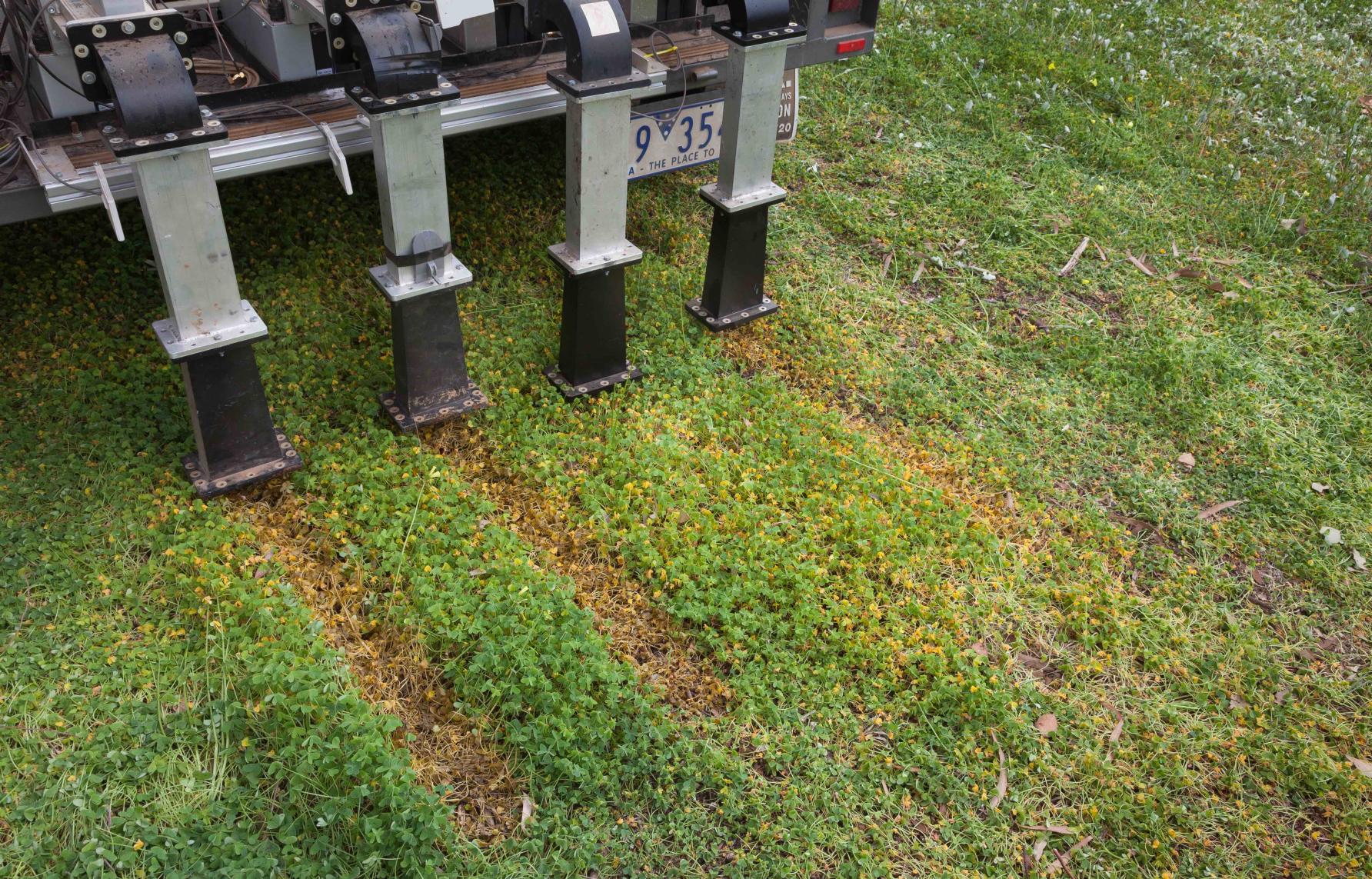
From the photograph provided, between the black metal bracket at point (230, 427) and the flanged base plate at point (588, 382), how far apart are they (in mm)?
1025

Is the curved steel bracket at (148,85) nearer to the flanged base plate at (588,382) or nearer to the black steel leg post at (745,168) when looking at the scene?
the flanged base plate at (588,382)

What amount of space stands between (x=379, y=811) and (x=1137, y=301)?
427 centimetres

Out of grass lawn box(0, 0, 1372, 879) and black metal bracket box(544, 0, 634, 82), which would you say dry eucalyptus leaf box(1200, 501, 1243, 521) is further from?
black metal bracket box(544, 0, 634, 82)

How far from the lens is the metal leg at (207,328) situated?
9.95ft

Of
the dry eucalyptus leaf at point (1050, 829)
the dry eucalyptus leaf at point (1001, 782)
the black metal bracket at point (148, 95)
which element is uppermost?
the black metal bracket at point (148, 95)

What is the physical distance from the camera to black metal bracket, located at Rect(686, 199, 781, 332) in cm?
439

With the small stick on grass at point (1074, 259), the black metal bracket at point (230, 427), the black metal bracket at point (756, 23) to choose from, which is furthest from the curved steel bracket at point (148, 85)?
the small stick on grass at point (1074, 259)

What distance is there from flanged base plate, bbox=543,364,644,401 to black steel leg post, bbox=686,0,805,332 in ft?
1.65

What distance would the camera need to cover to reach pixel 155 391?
12.9 feet

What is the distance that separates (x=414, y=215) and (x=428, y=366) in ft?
1.90

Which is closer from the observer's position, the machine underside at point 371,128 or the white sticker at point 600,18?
the machine underside at point 371,128

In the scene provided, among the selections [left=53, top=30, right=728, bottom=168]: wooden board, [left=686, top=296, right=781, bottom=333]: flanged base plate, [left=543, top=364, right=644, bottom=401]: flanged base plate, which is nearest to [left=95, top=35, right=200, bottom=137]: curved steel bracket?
[left=53, top=30, right=728, bottom=168]: wooden board

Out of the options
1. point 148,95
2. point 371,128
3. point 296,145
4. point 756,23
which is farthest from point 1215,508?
point 148,95

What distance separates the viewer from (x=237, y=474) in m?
3.61
